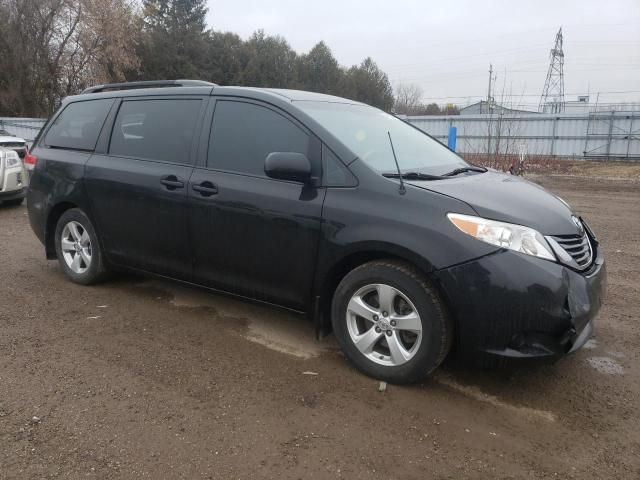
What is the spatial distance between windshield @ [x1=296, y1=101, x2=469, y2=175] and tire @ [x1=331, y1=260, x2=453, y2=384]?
2.39 ft

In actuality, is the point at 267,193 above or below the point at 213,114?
below

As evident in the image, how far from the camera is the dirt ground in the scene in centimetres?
252

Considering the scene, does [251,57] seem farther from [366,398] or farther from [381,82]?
[366,398]

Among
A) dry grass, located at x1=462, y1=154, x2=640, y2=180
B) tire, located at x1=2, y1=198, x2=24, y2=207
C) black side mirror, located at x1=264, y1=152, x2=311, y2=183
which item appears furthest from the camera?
dry grass, located at x1=462, y1=154, x2=640, y2=180

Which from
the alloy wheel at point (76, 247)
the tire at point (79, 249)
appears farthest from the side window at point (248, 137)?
the alloy wheel at point (76, 247)

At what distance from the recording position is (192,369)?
3.41 m

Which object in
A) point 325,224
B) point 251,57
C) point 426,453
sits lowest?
point 426,453

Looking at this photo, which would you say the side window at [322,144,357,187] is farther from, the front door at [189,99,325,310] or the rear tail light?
the rear tail light

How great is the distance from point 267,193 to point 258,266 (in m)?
0.51

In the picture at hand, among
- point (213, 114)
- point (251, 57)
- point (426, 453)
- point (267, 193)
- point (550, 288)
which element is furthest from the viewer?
point (251, 57)

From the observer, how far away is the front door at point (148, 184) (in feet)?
13.3

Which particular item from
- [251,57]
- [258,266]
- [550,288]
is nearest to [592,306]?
[550,288]

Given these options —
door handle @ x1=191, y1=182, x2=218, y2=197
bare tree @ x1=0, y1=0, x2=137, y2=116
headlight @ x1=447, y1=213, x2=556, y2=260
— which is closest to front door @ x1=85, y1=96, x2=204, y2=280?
door handle @ x1=191, y1=182, x2=218, y2=197

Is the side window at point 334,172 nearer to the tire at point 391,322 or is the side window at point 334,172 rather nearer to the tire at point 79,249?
the tire at point 391,322
